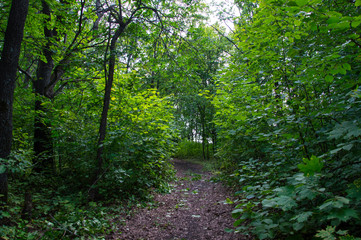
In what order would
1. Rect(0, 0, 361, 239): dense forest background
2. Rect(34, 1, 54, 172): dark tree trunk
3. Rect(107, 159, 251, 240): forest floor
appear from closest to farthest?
Rect(0, 0, 361, 239): dense forest background < Rect(107, 159, 251, 240): forest floor < Rect(34, 1, 54, 172): dark tree trunk

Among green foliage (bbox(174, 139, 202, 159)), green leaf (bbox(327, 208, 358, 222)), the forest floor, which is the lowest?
the forest floor

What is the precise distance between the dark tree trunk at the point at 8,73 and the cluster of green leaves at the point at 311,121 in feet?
12.7

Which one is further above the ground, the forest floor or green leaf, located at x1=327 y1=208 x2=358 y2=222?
green leaf, located at x1=327 y1=208 x2=358 y2=222

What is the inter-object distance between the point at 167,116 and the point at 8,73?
411cm

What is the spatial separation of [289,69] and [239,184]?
11.6 feet

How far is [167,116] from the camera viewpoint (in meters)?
6.58

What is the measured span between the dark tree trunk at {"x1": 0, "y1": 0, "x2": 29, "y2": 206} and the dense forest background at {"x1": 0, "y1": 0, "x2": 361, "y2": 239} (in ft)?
0.06

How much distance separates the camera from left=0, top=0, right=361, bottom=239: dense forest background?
2.03 metres

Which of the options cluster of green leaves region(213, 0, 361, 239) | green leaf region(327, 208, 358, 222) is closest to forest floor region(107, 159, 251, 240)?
cluster of green leaves region(213, 0, 361, 239)

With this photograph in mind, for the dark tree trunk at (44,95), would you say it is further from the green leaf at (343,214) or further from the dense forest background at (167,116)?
the green leaf at (343,214)

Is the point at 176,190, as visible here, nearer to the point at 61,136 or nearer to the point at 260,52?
the point at 61,136

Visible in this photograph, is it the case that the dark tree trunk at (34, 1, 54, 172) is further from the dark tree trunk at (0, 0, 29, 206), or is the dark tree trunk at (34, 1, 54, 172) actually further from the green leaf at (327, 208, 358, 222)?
the green leaf at (327, 208, 358, 222)

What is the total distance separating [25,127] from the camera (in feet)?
18.6

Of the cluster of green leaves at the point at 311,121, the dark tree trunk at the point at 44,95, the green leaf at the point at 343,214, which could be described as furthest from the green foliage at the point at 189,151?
the green leaf at the point at 343,214
